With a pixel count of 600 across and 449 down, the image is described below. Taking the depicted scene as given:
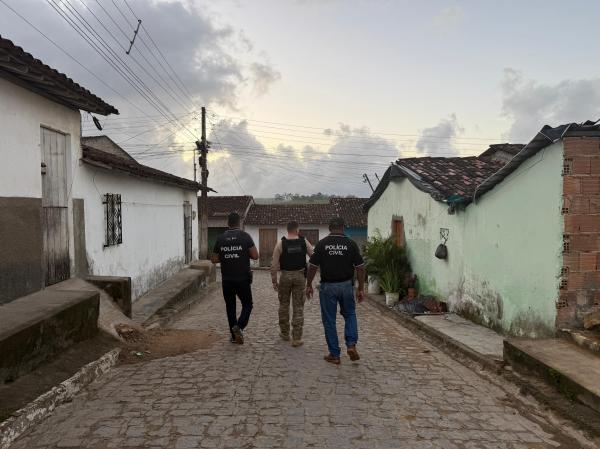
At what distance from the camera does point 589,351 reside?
5.14 m

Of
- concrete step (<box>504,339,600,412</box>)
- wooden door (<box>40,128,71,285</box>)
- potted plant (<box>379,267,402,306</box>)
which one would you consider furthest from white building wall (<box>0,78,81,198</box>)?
potted plant (<box>379,267,402,306</box>)

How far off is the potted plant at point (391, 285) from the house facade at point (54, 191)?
5.73 metres

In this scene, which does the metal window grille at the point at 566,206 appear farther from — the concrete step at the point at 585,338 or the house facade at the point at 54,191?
the house facade at the point at 54,191

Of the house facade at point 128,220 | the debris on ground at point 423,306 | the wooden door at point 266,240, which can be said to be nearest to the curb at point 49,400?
the house facade at point 128,220

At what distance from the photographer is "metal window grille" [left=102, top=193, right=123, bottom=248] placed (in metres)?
8.86

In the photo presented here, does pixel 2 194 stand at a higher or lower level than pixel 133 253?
higher

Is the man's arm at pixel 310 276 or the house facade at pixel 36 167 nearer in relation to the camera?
the house facade at pixel 36 167

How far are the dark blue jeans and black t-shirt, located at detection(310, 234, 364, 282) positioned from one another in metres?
0.10

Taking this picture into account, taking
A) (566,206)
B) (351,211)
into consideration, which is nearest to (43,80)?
(566,206)

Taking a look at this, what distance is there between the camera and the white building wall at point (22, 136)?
570 cm

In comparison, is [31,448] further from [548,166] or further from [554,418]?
[548,166]

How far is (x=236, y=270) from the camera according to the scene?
652cm

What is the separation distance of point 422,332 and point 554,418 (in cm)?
383

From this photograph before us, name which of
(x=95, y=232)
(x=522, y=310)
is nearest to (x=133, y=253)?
(x=95, y=232)
